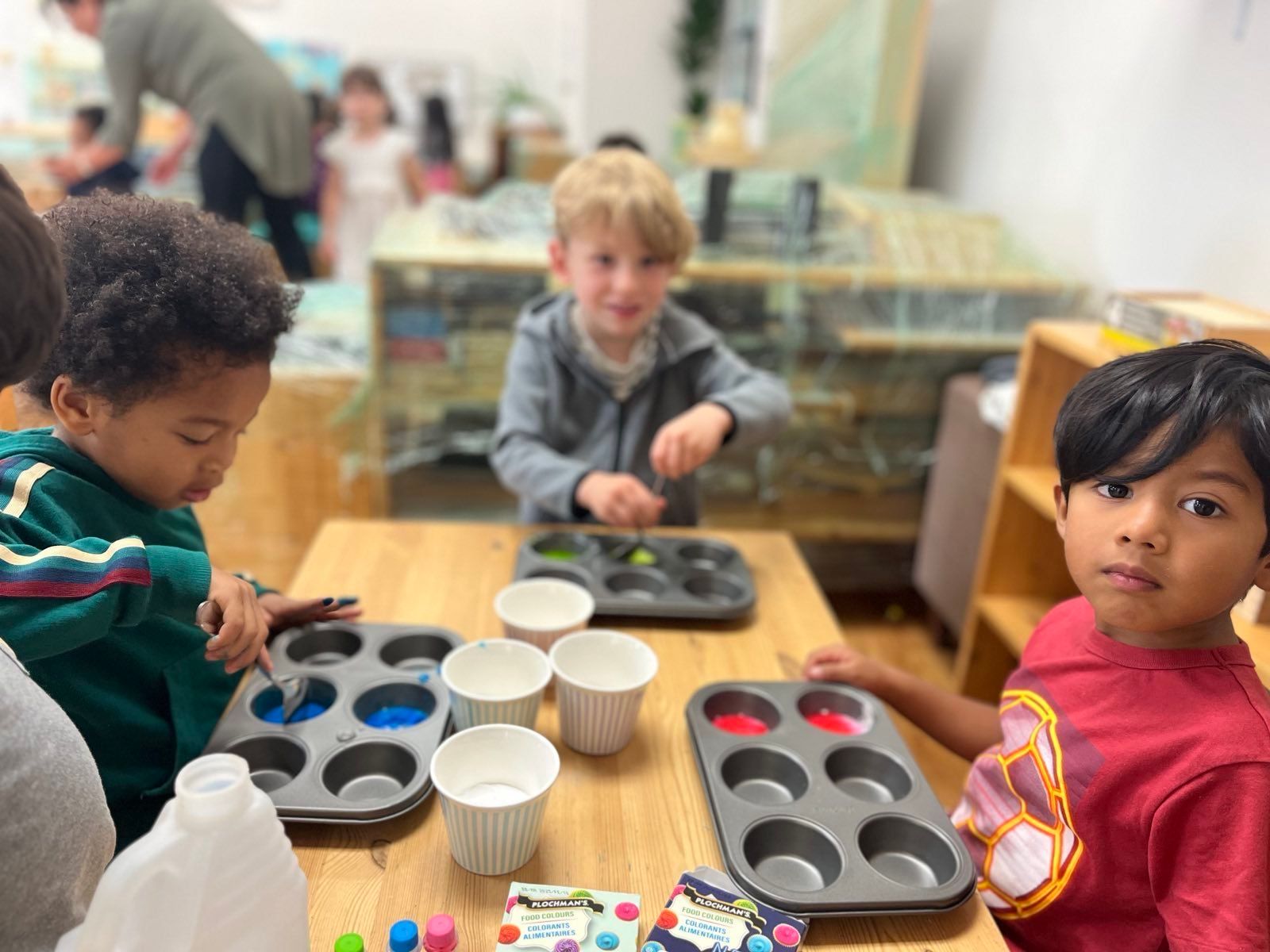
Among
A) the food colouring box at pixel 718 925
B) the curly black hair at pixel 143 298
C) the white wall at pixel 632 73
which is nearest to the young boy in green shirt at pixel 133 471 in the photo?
the curly black hair at pixel 143 298

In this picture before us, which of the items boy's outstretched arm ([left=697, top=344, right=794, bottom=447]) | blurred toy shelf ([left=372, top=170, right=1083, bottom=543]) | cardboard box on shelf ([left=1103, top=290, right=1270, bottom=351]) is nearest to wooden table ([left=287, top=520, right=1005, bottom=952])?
boy's outstretched arm ([left=697, top=344, right=794, bottom=447])

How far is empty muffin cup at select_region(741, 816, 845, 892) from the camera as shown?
0.77 meters

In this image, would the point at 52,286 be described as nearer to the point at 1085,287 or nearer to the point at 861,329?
the point at 861,329

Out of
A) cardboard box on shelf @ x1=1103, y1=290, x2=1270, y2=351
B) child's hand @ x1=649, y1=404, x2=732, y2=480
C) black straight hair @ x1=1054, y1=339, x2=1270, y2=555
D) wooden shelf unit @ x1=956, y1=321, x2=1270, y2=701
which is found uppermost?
black straight hair @ x1=1054, y1=339, x2=1270, y2=555

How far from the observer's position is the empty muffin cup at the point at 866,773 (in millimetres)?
877

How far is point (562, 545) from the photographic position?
1287 mm

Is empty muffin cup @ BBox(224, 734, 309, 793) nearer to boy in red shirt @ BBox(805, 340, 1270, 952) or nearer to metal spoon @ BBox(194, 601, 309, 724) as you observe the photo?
metal spoon @ BBox(194, 601, 309, 724)

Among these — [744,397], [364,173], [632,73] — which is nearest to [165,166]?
[364,173]

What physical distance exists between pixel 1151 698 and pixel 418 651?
713mm

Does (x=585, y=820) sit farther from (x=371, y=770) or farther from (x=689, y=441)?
(x=689, y=441)

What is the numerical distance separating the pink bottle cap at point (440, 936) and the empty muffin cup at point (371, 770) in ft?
0.58

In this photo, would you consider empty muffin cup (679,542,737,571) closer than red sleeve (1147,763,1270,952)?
No

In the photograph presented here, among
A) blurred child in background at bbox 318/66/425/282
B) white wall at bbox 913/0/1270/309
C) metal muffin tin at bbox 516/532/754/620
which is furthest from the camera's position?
blurred child in background at bbox 318/66/425/282

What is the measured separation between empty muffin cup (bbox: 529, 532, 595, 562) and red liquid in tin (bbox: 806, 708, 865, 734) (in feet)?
1.30
